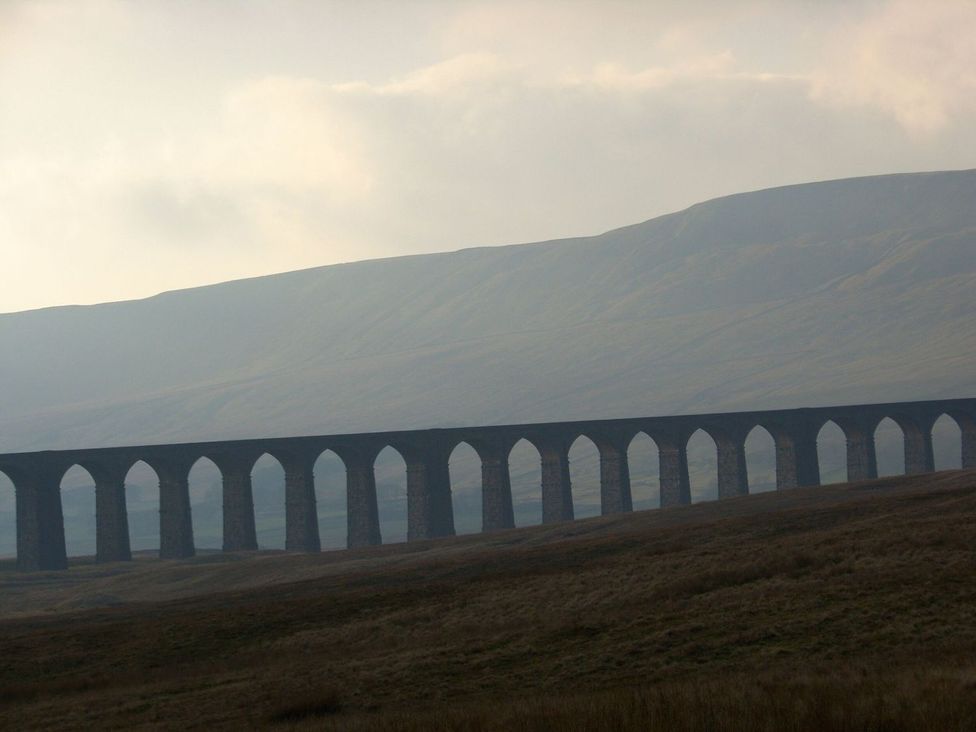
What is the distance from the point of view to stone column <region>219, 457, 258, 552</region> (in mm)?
95125

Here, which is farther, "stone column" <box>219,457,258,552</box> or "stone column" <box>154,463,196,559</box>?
"stone column" <box>219,457,258,552</box>

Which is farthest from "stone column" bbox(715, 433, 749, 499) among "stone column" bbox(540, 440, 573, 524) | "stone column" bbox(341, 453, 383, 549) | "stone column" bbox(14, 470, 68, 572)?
"stone column" bbox(14, 470, 68, 572)

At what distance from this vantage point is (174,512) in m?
94.2

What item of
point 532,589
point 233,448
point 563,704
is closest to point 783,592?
point 532,589

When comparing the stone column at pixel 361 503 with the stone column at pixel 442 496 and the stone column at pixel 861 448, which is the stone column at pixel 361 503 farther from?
the stone column at pixel 861 448

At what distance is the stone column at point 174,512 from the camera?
9381cm

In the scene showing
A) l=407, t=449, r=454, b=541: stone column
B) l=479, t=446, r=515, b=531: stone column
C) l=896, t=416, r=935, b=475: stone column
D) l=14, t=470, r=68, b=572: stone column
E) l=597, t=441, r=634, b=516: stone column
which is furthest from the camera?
l=896, t=416, r=935, b=475: stone column

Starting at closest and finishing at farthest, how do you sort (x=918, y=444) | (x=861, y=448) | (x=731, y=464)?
(x=731, y=464), (x=861, y=448), (x=918, y=444)

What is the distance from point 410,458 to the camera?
100 m

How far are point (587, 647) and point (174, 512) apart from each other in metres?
71.0

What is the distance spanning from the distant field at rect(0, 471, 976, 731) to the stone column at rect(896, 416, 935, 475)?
74935mm

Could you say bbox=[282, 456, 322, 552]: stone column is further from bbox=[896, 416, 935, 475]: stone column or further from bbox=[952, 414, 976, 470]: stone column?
bbox=[952, 414, 976, 470]: stone column

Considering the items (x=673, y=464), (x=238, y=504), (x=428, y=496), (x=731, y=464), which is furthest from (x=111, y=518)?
(x=731, y=464)

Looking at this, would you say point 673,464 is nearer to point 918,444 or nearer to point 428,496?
point 428,496
